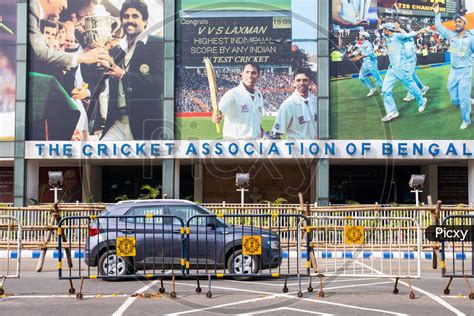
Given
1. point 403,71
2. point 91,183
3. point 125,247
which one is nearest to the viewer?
point 125,247

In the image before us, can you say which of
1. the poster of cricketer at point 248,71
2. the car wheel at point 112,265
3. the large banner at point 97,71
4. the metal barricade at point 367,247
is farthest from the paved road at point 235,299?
the large banner at point 97,71

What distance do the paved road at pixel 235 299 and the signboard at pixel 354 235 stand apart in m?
0.92

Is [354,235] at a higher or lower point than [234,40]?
lower

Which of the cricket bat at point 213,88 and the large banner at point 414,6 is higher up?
the large banner at point 414,6

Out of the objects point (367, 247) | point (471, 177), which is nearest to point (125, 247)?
point (367, 247)

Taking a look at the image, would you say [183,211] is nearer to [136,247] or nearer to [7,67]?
[136,247]

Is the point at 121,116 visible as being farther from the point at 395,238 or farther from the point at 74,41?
the point at 395,238

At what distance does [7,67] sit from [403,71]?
17.7m

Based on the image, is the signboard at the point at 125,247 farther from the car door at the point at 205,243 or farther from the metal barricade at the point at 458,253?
the metal barricade at the point at 458,253

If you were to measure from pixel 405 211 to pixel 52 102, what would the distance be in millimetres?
17815

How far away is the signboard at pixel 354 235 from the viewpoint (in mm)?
11578

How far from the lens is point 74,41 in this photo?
28922mm

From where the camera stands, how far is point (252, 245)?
11.5 metres

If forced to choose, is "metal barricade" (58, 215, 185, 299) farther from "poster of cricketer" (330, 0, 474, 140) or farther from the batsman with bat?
"poster of cricketer" (330, 0, 474, 140)
